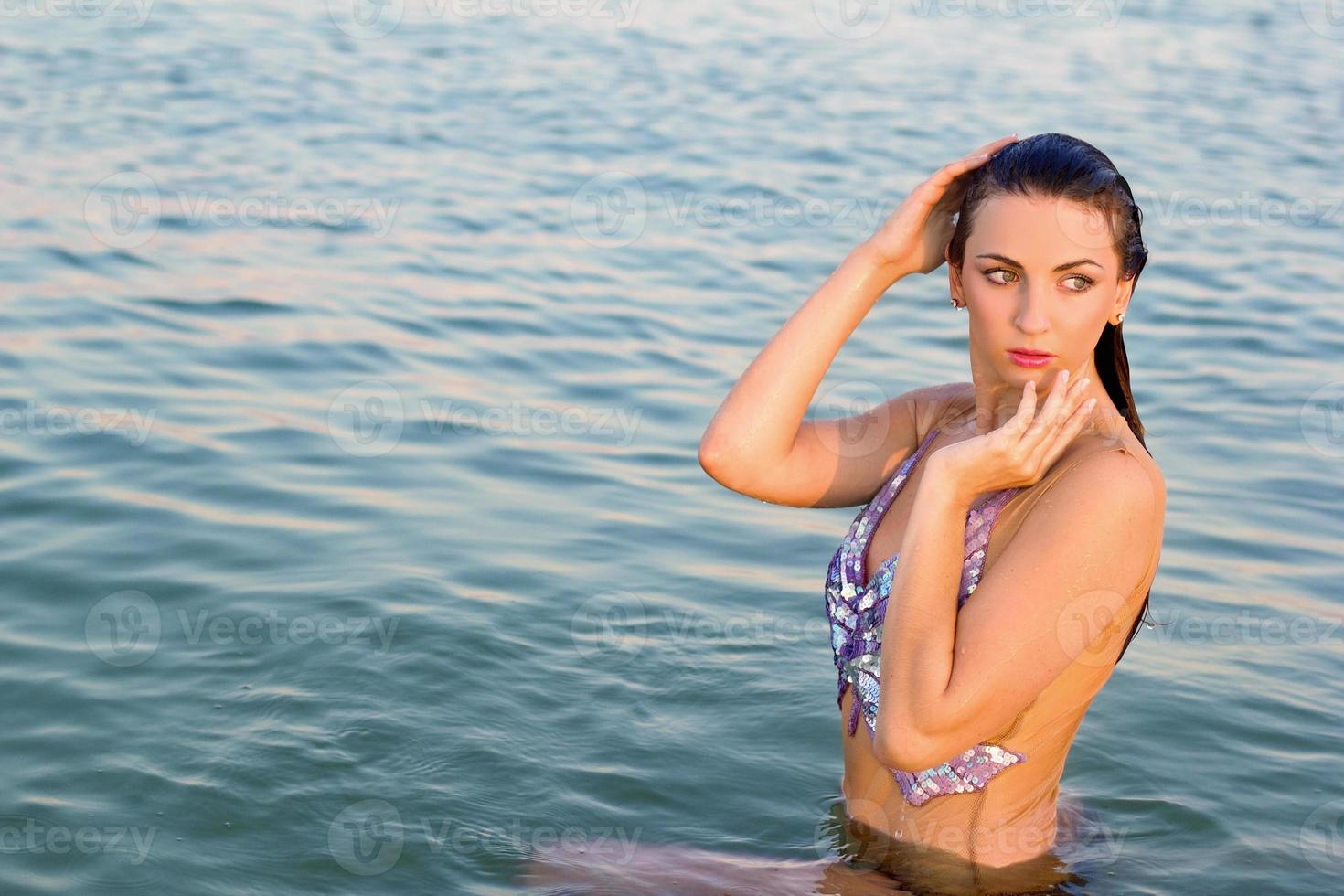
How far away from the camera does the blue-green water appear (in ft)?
15.0

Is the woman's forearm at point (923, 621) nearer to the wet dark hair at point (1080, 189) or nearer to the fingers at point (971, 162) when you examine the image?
the wet dark hair at point (1080, 189)

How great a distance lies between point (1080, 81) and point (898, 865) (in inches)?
513

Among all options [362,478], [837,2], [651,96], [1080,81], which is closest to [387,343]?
[362,478]

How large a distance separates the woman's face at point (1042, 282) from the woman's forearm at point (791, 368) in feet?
1.39

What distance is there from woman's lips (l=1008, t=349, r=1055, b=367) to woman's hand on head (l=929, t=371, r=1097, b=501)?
14 cm

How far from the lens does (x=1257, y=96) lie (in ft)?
51.1

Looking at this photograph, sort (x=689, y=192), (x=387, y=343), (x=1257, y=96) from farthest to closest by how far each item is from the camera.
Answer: (x=1257, y=96), (x=689, y=192), (x=387, y=343)

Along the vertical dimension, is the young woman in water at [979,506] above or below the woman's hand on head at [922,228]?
below

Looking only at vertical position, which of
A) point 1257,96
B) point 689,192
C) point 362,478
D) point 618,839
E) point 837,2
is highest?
point 837,2

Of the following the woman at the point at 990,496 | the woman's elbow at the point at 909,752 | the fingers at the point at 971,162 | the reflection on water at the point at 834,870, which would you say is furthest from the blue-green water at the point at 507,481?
the fingers at the point at 971,162

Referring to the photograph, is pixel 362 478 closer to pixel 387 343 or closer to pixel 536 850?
pixel 387 343

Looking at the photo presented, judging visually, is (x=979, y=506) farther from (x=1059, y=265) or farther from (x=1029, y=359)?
(x=1059, y=265)

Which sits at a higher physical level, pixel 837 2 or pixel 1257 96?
pixel 837 2

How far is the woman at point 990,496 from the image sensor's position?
10.5 feet
